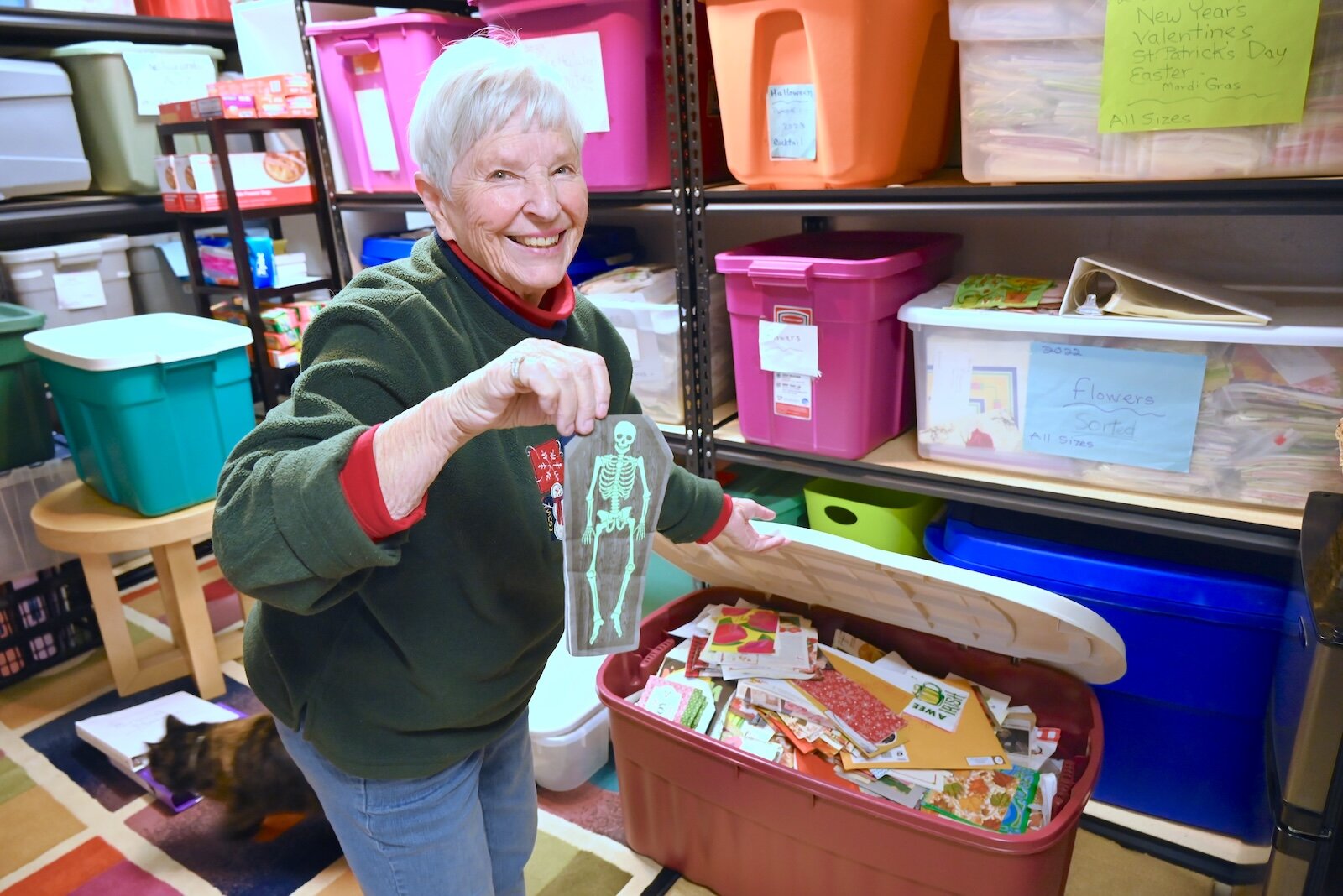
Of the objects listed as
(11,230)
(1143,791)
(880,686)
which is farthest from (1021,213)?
(11,230)

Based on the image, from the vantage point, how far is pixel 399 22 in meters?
1.91

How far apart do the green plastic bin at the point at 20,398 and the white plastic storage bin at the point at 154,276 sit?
1.56 ft

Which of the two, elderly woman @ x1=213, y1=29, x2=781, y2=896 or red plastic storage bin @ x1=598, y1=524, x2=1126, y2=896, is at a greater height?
elderly woman @ x1=213, y1=29, x2=781, y2=896

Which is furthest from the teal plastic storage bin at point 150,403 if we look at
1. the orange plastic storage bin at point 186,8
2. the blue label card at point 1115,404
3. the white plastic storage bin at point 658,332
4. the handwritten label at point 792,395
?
the blue label card at point 1115,404

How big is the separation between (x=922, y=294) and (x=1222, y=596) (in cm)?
73

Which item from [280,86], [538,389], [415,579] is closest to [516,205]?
[538,389]

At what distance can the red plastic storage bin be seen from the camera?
49.3 inches

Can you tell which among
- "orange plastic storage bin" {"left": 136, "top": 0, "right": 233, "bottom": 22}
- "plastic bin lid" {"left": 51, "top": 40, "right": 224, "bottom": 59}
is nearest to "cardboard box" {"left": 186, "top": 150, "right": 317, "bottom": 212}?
"plastic bin lid" {"left": 51, "top": 40, "right": 224, "bottom": 59}

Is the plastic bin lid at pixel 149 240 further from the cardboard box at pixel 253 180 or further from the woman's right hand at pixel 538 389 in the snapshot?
the woman's right hand at pixel 538 389

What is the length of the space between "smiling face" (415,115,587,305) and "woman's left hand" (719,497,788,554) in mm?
496

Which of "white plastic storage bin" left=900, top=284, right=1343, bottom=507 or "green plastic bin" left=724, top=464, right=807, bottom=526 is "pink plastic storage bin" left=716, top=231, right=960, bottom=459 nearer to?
"white plastic storage bin" left=900, top=284, right=1343, bottom=507

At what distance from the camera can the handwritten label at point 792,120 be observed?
151cm

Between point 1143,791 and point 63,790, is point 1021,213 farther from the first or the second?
point 63,790

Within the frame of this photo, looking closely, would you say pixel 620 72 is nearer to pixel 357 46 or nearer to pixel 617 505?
pixel 357 46
